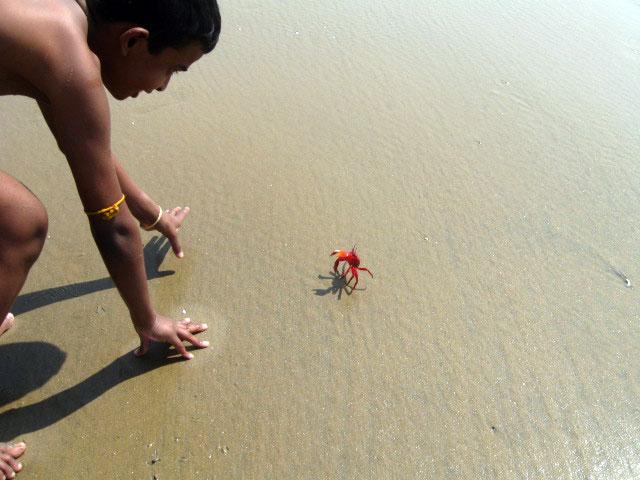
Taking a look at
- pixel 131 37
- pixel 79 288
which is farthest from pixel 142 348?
pixel 131 37

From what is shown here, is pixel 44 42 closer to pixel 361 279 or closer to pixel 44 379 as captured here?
pixel 44 379

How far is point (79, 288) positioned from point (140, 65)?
99 centimetres

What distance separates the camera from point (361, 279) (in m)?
2.28

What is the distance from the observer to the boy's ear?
4.63 feet

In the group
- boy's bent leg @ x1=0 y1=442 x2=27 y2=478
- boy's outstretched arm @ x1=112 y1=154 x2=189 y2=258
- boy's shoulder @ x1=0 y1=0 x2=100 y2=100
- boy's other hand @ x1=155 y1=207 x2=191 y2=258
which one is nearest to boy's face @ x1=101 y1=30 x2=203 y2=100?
boy's shoulder @ x1=0 y1=0 x2=100 y2=100

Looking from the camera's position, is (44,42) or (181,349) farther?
(181,349)

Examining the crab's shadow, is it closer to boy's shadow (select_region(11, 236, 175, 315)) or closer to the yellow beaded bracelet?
boy's shadow (select_region(11, 236, 175, 315))

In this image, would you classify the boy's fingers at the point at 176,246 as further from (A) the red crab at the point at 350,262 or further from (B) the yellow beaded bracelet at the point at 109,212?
(B) the yellow beaded bracelet at the point at 109,212

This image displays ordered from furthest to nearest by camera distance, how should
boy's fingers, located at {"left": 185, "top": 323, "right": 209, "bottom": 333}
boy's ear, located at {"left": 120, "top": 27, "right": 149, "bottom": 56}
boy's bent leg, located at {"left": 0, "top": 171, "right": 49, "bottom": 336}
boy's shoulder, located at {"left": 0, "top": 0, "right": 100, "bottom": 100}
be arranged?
boy's fingers, located at {"left": 185, "top": 323, "right": 209, "bottom": 333} → boy's bent leg, located at {"left": 0, "top": 171, "right": 49, "bottom": 336} → boy's ear, located at {"left": 120, "top": 27, "right": 149, "bottom": 56} → boy's shoulder, located at {"left": 0, "top": 0, "right": 100, "bottom": 100}

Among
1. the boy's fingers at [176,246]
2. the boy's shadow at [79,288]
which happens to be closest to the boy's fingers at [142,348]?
the boy's shadow at [79,288]

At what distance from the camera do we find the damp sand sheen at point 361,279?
177 centimetres

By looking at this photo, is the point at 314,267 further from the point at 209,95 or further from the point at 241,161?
the point at 209,95

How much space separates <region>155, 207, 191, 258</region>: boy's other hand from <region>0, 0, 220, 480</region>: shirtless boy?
0.55 metres

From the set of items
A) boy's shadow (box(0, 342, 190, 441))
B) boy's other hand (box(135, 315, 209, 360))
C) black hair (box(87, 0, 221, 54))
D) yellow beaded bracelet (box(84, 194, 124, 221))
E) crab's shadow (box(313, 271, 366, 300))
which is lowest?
boy's shadow (box(0, 342, 190, 441))
